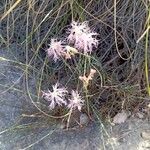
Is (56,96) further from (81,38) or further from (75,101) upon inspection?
(81,38)

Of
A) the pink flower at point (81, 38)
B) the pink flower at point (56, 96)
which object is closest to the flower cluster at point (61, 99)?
the pink flower at point (56, 96)

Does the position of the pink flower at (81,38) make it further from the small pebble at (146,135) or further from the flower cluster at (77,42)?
the small pebble at (146,135)

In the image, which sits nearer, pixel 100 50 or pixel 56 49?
pixel 56 49

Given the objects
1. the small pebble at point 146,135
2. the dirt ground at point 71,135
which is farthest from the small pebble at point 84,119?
the small pebble at point 146,135

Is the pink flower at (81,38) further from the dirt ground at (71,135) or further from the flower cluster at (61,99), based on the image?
the dirt ground at (71,135)

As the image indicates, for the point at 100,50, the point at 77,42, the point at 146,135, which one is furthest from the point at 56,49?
the point at 146,135

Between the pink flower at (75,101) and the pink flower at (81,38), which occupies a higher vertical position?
the pink flower at (81,38)

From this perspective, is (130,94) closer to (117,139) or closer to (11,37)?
(117,139)

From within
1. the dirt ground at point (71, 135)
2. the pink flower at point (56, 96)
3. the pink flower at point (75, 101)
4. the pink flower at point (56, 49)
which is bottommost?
the dirt ground at point (71, 135)

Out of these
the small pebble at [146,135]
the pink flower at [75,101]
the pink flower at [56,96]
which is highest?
the pink flower at [56,96]
